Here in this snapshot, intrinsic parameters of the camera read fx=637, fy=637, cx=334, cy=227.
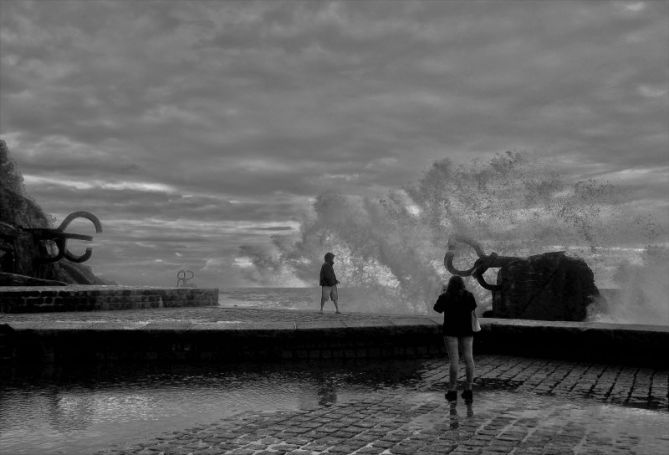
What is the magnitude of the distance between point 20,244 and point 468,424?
Result: 2554 centimetres

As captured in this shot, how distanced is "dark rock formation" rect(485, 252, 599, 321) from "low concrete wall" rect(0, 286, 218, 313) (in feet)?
30.0

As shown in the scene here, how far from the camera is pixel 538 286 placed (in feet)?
63.3

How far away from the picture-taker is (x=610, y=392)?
21.3 ft

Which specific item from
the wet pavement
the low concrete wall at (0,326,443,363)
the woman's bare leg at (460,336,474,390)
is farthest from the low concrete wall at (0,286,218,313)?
the woman's bare leg at (460,336,474,390)

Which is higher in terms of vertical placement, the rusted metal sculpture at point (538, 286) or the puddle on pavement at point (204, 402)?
the rusted metal sculpture at point (538, 286)

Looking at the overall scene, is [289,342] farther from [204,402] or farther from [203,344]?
[204,402]

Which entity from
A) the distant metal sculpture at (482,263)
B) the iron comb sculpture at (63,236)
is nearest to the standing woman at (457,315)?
the distant metal sculpture at (482,263)

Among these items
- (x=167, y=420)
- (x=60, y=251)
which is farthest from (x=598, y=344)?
(x=60, y=251)

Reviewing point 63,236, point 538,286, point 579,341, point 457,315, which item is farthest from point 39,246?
point 457,315

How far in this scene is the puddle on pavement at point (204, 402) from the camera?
4777 millimetres

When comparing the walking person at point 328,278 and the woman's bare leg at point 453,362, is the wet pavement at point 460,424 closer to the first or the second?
the woman's bare leg at point 453,362

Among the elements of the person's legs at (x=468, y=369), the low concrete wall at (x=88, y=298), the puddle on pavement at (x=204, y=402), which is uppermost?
the low concrete wall at (x=88, y=298)

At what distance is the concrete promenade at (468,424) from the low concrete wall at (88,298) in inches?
378

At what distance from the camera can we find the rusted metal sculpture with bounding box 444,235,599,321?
19.1 metres
